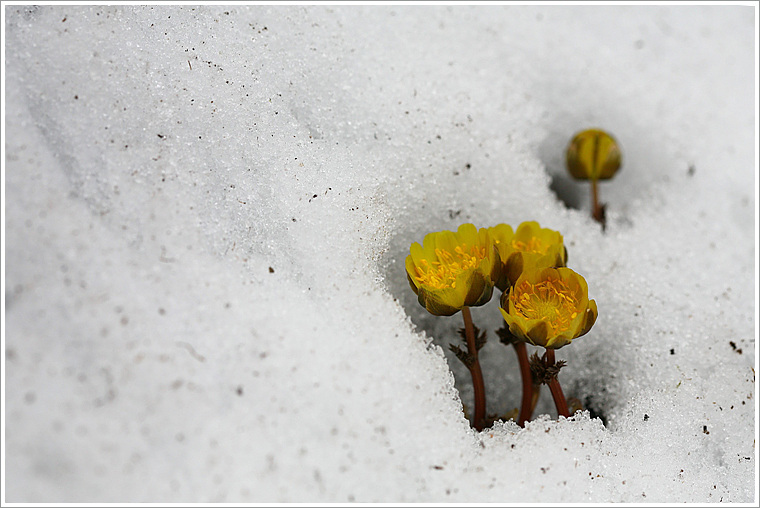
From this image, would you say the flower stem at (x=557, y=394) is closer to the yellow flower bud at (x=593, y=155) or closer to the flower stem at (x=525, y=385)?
the flower stem at (x=525, y=385)

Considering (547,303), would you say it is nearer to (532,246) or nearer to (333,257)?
(532,246)

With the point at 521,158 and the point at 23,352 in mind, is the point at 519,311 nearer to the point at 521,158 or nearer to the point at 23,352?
the point at 521,158

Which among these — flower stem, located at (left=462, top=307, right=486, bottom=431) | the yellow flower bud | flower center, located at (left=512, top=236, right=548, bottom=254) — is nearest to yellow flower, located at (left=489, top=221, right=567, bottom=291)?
flower center, located at (left=512, top=236, right=548, bottom=254)

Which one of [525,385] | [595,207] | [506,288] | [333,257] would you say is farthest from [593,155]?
[333,257]

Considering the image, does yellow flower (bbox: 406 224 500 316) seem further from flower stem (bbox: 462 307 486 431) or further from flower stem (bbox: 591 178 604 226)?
flower stem (bbox: 591 178 604 226)

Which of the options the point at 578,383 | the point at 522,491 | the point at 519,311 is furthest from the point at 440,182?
the point at 522,491

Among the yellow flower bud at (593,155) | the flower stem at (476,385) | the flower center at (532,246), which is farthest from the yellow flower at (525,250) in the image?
the yellow flower bud at (593,155)
